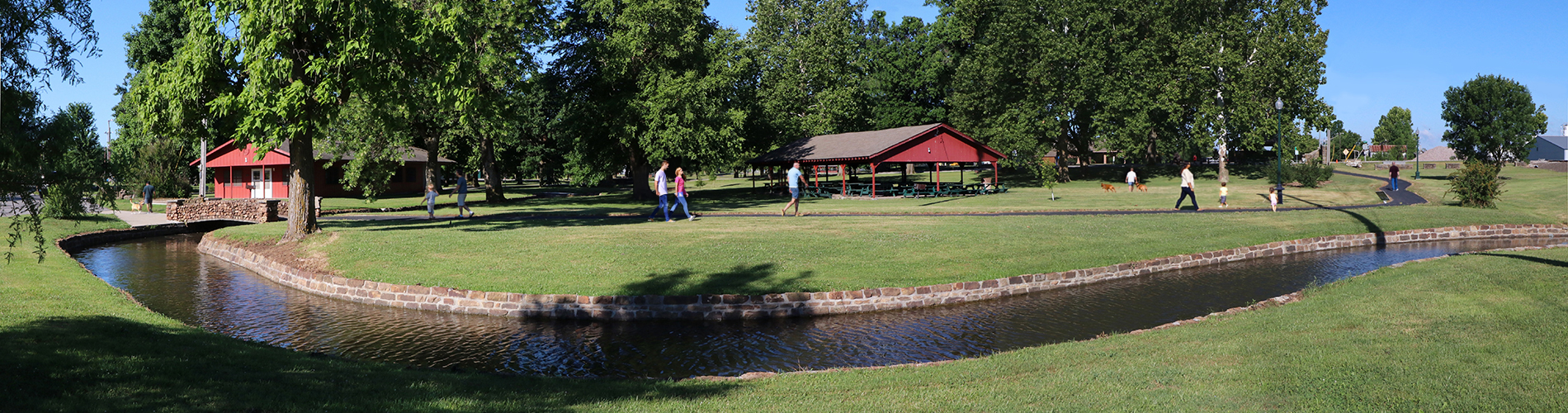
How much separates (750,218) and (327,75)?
12441 millimetres

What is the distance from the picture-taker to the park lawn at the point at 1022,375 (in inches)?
254

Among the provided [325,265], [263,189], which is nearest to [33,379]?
[325,265]

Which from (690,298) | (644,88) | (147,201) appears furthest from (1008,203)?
(147,201)

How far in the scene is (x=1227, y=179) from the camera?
2152 inches

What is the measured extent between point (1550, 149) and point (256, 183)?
144 m

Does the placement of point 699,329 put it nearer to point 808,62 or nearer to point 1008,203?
point 1008,203

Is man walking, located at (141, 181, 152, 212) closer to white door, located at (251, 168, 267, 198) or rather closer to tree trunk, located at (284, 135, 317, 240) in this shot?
white door, located at (251, 168, 267, 198)

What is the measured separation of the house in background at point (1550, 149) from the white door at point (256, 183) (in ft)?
459

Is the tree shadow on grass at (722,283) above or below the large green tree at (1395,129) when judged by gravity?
below

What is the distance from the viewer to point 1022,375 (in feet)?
25.8

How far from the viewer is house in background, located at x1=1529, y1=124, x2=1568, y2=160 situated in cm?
10525

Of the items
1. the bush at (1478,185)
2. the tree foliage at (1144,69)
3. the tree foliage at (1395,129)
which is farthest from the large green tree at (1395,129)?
the bush at (1478,185)

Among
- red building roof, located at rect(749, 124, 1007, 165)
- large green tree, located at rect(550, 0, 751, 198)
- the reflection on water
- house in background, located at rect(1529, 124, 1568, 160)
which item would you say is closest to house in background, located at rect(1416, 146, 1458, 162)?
house in background, located at rect(1529, 124, 1568, 160)

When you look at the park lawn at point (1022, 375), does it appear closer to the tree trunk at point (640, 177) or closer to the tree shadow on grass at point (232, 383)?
the tree shadow on grass at point (232, 383)
